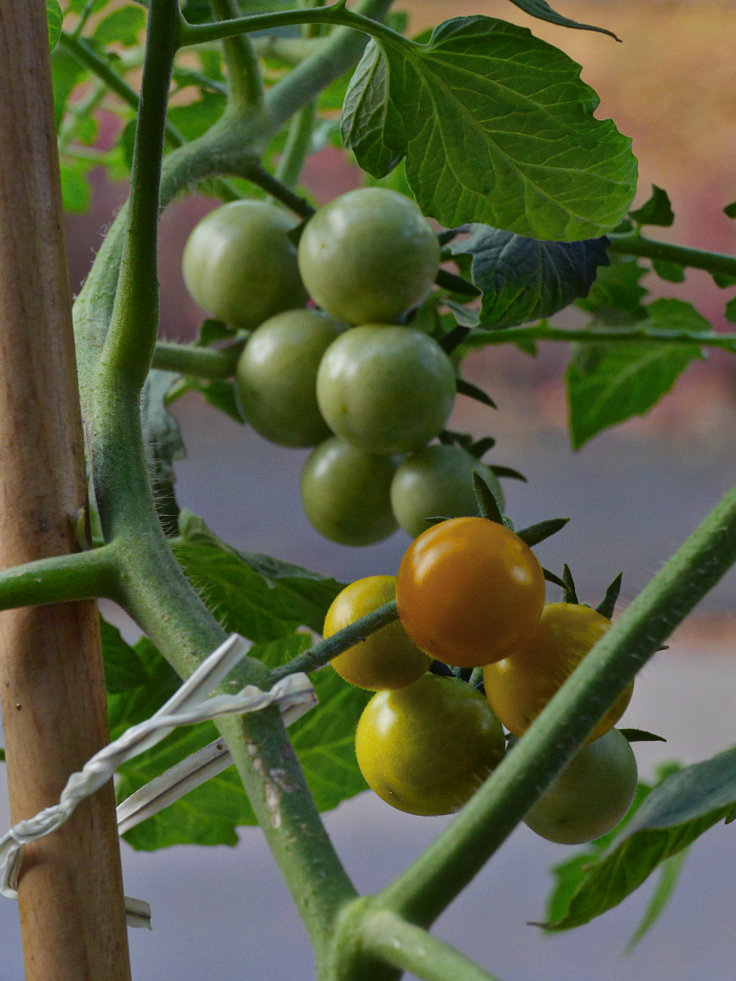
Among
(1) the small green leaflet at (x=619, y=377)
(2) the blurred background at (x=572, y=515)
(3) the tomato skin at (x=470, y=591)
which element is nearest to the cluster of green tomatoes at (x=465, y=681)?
(3) the tomato skin at (x=470, y=591)

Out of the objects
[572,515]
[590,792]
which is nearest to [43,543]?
[590,792]

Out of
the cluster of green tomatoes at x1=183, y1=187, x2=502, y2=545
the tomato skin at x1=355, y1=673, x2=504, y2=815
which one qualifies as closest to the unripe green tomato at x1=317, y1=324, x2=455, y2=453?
the cluster of green tomatoes at x1=183, y1=187, x2=502, y2=545

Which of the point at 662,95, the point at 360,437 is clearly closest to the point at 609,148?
the point at 360,437

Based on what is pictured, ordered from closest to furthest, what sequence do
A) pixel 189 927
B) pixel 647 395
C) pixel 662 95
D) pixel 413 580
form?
pixel 413 580 < pixel 647 395 < pixel 189 927 < pixel 662 95

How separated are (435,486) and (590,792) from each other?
12 cm

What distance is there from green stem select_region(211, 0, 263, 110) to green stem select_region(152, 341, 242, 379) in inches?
3.1

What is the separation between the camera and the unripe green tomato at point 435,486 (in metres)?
0.29

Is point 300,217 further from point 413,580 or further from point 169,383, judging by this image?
point 413,580

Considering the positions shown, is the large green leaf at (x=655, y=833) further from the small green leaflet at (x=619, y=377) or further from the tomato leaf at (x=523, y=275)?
the small green leaflet at (x=619, y=377)

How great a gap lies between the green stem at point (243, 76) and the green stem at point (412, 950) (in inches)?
9.8

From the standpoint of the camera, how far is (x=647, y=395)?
47 cm

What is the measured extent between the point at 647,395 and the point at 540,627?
310 mm

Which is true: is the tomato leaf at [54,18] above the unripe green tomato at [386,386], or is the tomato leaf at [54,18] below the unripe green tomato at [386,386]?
above

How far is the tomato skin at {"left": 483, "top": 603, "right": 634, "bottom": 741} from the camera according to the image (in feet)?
0.60
